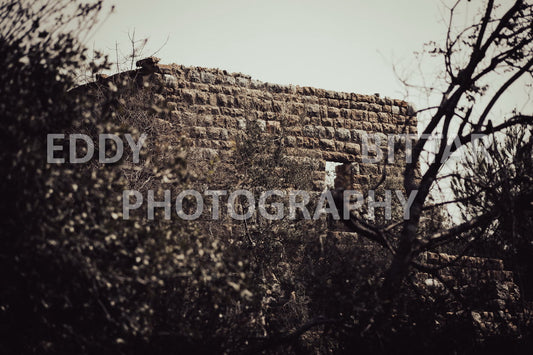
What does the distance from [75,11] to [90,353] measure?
2632mm

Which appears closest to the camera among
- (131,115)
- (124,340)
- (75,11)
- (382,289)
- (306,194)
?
(124,340)

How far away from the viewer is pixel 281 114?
889cm

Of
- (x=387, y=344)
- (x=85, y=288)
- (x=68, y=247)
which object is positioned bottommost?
(x=387, y=344)

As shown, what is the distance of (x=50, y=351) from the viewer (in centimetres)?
398

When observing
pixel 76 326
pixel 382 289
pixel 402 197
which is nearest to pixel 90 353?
pixel 76 326

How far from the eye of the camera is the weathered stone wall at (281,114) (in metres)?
8.20

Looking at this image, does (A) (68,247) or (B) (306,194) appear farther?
(B) (306,194)

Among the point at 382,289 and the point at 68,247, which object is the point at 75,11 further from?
the point at 382,289

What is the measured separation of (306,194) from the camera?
816 cm

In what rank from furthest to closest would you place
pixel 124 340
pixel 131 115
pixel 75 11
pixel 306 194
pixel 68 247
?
pixel 306 194, pixel 131 115, pixel 75 11, pixel 124 340, pixel 68 247

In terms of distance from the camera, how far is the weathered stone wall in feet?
26.9

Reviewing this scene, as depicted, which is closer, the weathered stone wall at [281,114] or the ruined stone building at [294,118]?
the ruined stone building at [294,118]

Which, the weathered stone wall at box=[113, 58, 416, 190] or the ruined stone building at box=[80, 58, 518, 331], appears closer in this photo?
the ruined stone building at box=[80, 58, 518, 331]

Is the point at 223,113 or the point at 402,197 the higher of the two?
the point at 223,113
